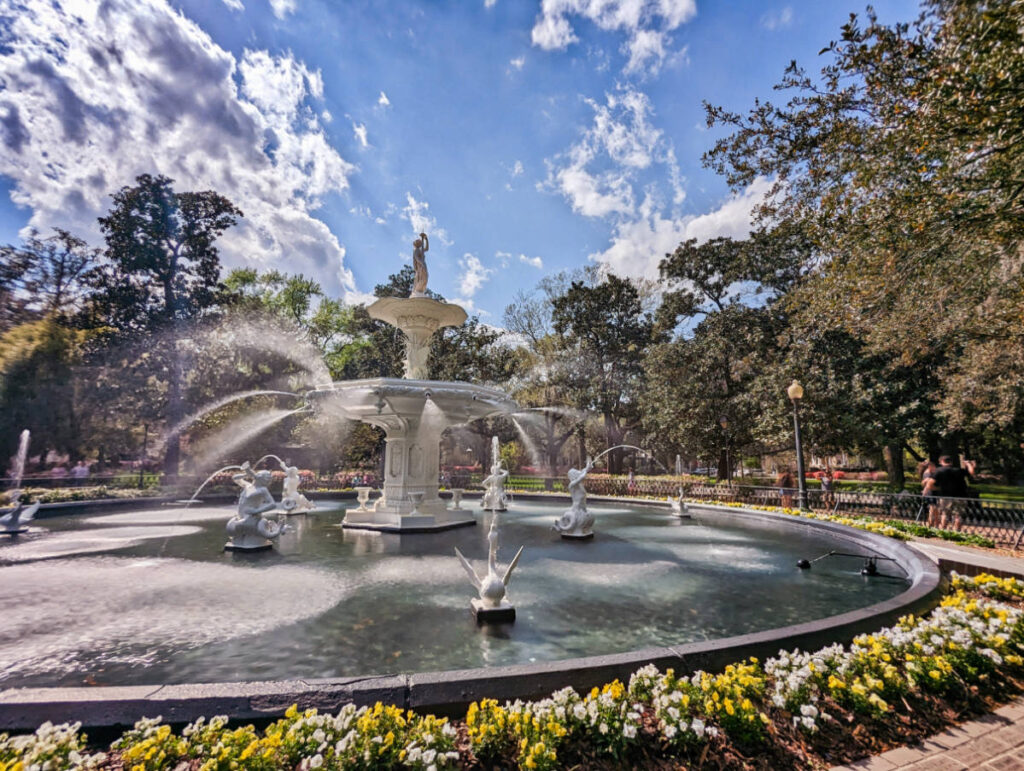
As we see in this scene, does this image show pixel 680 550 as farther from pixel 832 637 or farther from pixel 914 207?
pixel 914 207

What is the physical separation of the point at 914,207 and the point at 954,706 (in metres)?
6.31

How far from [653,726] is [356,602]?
13.0 ft

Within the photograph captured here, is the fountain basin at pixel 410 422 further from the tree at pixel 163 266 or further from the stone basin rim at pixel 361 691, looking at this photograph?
the tree at pixel 163 266

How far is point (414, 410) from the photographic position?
1234cm

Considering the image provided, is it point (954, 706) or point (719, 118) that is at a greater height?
point (719, 118)

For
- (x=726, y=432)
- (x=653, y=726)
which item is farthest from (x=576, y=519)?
(x=726, y=432)

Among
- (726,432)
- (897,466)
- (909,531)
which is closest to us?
(909,531)

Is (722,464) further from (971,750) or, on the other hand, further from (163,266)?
(163,266)

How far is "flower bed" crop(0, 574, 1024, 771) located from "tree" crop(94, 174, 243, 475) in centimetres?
2998

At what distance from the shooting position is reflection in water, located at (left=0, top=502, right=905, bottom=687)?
13.6 ft

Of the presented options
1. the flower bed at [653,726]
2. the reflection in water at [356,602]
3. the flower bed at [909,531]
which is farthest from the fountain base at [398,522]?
A: the flower bed at [909,531]

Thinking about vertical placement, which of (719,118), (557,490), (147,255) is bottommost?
(557,490)

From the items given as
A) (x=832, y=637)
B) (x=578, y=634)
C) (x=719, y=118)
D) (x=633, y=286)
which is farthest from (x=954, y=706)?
(x=633, y=286)

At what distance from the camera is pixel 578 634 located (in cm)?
475
